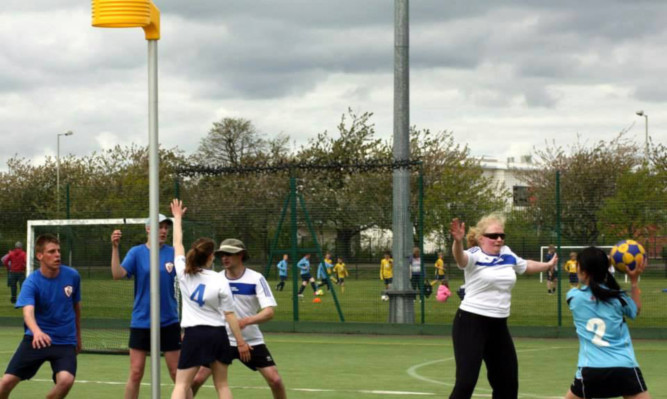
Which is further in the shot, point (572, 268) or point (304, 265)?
point (572, 268)

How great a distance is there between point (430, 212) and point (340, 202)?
Result: 67.2 inches

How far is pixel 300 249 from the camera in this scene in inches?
870

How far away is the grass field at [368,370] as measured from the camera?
12898 mm

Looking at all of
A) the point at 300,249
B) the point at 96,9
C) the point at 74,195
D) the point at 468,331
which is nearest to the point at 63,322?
the point at 468,331

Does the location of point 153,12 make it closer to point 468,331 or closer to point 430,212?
point 468,331

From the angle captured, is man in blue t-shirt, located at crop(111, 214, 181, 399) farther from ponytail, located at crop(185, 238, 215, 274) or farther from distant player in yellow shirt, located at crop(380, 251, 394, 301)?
distant player in yellow shirt, located at crop(380, 251, 394, 301)

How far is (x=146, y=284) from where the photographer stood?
10484 millimetres

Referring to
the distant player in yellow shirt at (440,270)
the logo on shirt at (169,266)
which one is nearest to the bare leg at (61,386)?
the logo on shirt at (169,266)

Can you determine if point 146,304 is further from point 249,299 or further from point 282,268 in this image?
point 282,268

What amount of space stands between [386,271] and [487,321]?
13.4m

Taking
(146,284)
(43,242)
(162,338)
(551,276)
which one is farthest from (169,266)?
(551,276)

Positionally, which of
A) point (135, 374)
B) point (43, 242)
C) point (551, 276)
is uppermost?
point (43, 242)

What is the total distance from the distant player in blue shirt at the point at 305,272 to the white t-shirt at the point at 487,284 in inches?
516

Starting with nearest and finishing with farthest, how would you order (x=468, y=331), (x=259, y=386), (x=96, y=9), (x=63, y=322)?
(x=96, y=9), (x=468, y=331), (x=63, y=322), (x=259, y=386)
